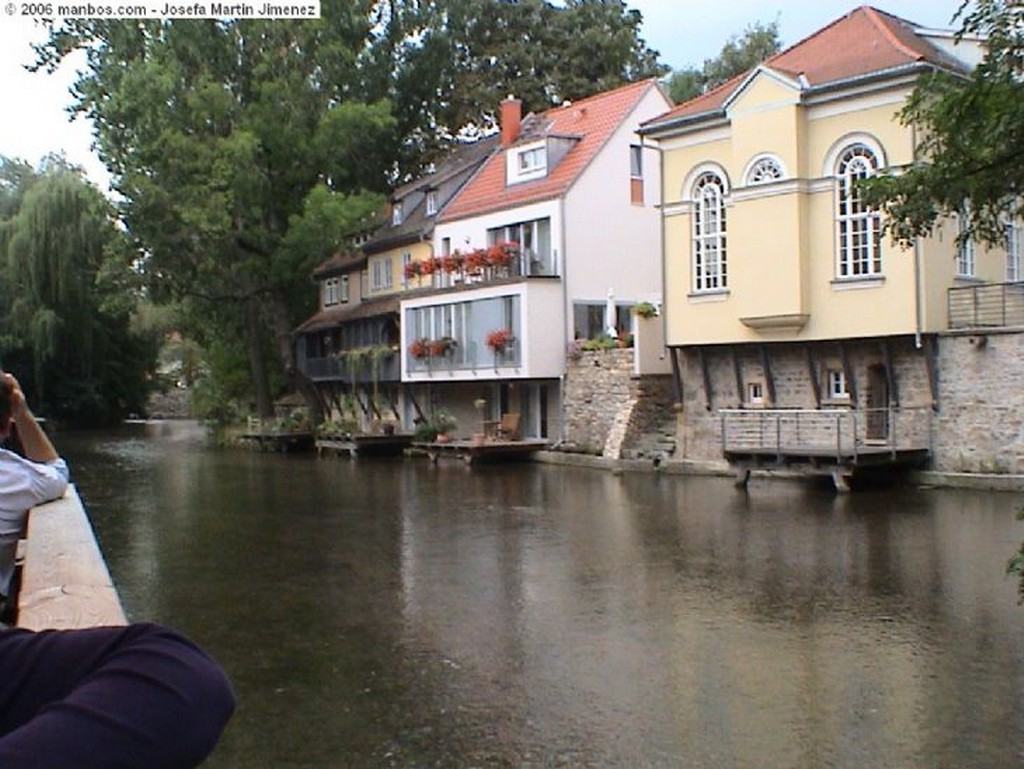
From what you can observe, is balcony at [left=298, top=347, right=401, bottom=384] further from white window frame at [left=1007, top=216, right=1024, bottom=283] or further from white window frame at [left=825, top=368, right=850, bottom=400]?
white window frame at [left=1007, top=216, right=1024, bottom=283]

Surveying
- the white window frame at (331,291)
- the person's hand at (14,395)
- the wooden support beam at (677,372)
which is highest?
the white window frame at (331,291)

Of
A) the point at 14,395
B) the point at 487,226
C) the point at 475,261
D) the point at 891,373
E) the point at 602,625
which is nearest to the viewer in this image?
the point at 14,395

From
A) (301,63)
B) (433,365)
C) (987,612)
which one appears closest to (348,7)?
(301,63)

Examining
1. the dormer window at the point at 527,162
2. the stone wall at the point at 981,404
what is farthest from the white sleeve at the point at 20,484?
the dormer window at the point at 527,162

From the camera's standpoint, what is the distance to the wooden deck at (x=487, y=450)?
30.8 metres

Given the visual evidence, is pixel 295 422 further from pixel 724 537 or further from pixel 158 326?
pixel 724 537

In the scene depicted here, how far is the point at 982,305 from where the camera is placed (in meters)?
22.8

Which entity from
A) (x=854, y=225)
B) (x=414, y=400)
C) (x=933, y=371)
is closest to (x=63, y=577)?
(x=933, y=371)

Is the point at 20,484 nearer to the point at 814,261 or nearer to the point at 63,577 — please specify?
the point at 63,577

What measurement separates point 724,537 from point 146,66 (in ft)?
88.2

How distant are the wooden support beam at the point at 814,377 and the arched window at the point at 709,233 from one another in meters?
2.41

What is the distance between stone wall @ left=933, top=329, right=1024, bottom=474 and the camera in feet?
69.5

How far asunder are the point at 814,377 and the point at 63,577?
72.2ft

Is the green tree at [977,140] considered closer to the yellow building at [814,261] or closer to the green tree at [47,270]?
the yellow building at [814,261]
